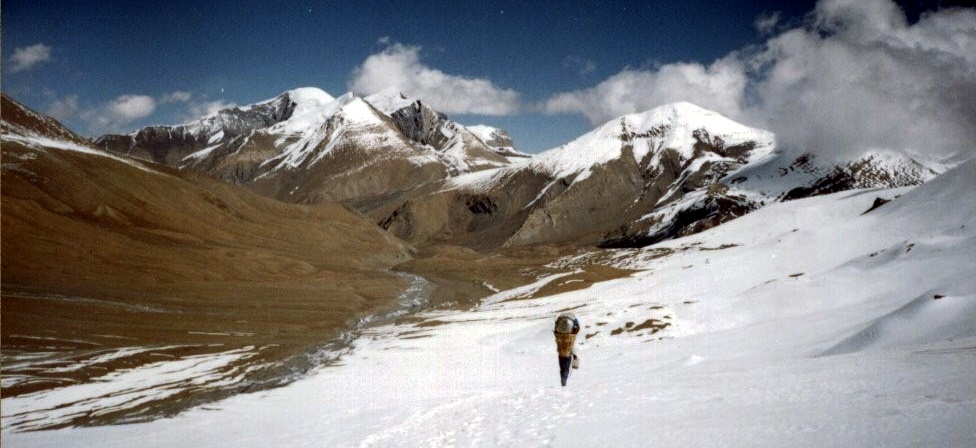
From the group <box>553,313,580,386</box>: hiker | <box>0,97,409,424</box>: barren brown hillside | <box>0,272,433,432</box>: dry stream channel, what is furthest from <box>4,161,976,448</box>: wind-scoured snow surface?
A: <box>0,97,409,424</box>: barren brown hillside

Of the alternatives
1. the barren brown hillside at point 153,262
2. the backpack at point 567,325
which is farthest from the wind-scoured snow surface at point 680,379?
the barren brown hillside at point 153,262

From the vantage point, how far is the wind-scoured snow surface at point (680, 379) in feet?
29.1

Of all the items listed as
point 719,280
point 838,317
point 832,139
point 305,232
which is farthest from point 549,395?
point 832,139

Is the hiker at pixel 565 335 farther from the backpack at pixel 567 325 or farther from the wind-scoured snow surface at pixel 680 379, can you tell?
the wind-scoured snow surface at pixel 680 379

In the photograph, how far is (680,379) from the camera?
1509cm

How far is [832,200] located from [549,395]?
137 m

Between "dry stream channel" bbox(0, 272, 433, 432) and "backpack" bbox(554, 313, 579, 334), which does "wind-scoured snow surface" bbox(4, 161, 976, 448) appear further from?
"dry stream channel" bbox(0, 272, 433, 432)

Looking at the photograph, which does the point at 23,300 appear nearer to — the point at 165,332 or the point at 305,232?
the point at 165,332

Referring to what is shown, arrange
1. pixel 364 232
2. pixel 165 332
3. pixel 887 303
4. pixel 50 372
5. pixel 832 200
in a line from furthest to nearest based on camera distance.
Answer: pixel 364 232, pixel 832 200, pixel 165 332, pixel 50 372, pixel 887 303

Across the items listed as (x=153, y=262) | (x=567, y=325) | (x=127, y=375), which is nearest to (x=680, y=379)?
(x=567, y=325)

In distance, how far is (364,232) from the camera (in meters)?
154

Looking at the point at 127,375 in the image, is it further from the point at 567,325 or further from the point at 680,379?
the point at 680,379

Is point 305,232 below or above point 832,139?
below

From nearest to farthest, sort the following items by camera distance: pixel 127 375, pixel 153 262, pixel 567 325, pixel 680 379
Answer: pixel 567 325
pixel 680 379
pixel 127 375
pixel 153 262
